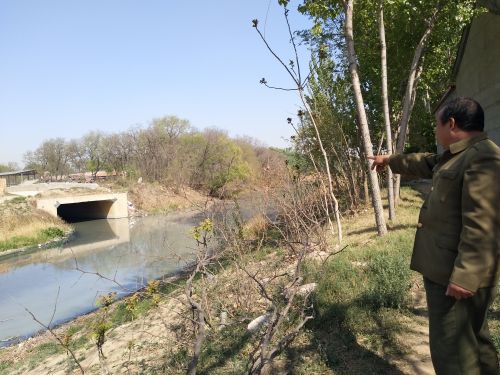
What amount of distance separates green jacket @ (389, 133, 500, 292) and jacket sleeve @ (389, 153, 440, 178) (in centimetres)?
18

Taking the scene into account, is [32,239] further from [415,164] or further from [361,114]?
[415,164]

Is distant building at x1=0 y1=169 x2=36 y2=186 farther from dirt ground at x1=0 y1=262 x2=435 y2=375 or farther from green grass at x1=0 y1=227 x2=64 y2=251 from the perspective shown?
dirt ground at x1=0 y1=262 x2=435 y2=375

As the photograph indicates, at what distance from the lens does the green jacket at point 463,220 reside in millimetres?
2332

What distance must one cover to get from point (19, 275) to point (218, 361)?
53.5ft

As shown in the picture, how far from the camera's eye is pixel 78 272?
17516 mm

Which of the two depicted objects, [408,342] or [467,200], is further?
[408,342]

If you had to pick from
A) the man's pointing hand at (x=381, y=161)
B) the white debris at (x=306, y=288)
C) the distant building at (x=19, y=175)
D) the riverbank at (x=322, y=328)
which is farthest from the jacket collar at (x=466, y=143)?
the distant building at (x=19, y=175)

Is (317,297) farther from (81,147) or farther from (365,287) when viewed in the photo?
(81,147)

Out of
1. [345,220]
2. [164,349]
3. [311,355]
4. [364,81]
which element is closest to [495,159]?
[311,355]

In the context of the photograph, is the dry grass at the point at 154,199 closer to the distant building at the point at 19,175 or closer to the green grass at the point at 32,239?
the green grass at the point at 32,239

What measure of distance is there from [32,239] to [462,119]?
26.7 meters

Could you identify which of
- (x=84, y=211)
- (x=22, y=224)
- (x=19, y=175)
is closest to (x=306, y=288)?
(x=22, y=224)

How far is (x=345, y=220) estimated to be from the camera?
11320 millimetres

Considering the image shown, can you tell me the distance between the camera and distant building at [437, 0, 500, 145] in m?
10.5
